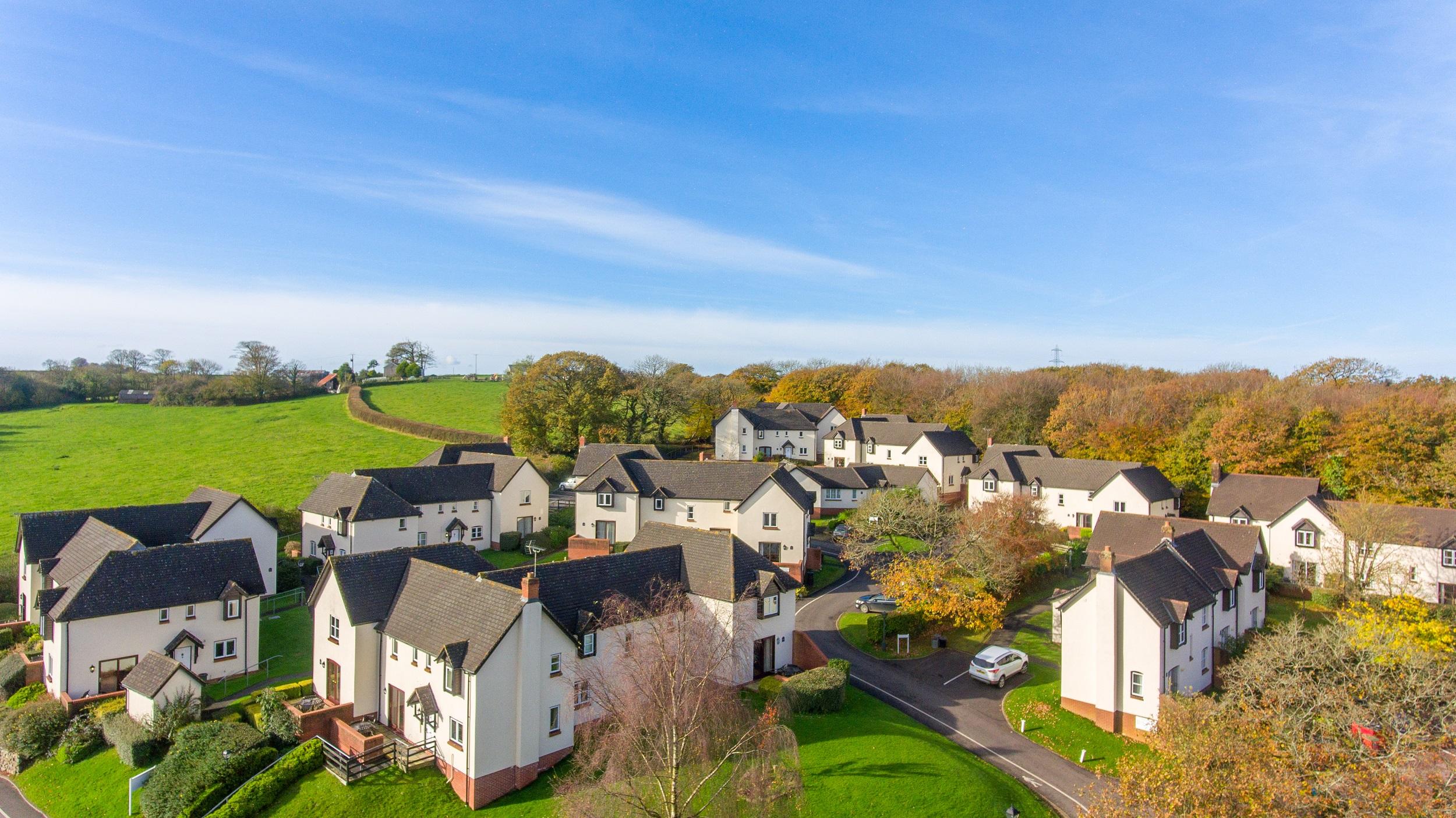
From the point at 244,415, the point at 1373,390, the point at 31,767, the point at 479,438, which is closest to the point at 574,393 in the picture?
the point at 479,438

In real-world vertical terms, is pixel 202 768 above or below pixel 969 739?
above

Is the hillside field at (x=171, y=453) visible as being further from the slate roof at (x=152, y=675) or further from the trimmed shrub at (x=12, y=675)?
the slate roof at (x=152, y=675)

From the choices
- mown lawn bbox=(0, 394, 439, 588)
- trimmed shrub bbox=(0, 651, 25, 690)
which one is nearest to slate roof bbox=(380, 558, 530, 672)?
trimmed shrub bbox=(0, 651, 25, 690)

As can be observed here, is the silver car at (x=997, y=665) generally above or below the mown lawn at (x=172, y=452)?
below

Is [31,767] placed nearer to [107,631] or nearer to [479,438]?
[107,631]

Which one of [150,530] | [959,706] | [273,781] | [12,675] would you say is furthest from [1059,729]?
[150,530]

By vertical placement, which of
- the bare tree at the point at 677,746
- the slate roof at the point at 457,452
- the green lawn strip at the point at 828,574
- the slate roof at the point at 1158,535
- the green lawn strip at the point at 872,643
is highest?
the slate roof at the point at 457,452

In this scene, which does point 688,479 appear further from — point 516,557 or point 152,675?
point 152,675

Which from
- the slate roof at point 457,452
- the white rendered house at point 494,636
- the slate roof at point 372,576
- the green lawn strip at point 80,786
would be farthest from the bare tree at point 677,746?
the slate roof at point 457,452
